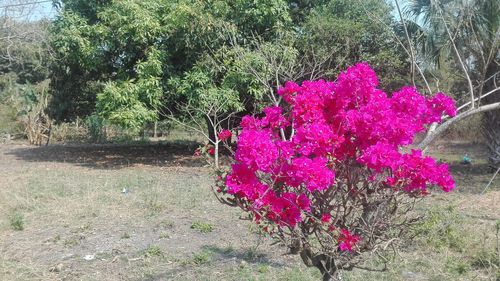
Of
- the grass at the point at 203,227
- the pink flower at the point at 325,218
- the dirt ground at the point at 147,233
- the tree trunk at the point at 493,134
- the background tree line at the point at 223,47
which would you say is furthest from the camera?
the tree trunk at the point at 493,134

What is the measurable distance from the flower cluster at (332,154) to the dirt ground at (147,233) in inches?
42.0

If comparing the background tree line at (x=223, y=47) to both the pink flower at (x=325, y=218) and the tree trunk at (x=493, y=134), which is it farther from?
the pink flower at (x=325, y=218)

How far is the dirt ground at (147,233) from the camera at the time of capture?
4.39 m

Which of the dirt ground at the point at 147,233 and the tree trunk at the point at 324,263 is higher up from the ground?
the tree trunk at the point at 324,263

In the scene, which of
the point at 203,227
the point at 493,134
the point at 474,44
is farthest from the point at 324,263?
the point at 493,134

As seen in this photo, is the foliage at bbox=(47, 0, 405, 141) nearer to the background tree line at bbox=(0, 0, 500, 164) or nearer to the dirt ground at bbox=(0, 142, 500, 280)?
the background tree line at bbox=(0, 0, 500, 164)

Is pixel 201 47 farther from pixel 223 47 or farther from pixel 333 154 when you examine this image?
pixel 333 154

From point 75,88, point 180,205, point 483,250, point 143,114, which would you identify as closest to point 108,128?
point 75,88

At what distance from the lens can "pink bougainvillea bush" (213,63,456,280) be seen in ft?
8.36

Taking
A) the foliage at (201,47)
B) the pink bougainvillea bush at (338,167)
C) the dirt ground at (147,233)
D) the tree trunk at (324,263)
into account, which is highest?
the foliage at (201,47)

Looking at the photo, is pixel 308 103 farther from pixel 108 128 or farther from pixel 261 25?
pixel 108 128

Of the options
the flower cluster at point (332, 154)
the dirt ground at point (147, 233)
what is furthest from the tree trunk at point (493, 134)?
the flower cluster at point (332, 154)

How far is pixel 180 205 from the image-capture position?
22.4 ft

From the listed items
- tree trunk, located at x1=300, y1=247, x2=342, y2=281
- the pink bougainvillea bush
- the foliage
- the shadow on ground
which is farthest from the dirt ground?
the shadow on ground
